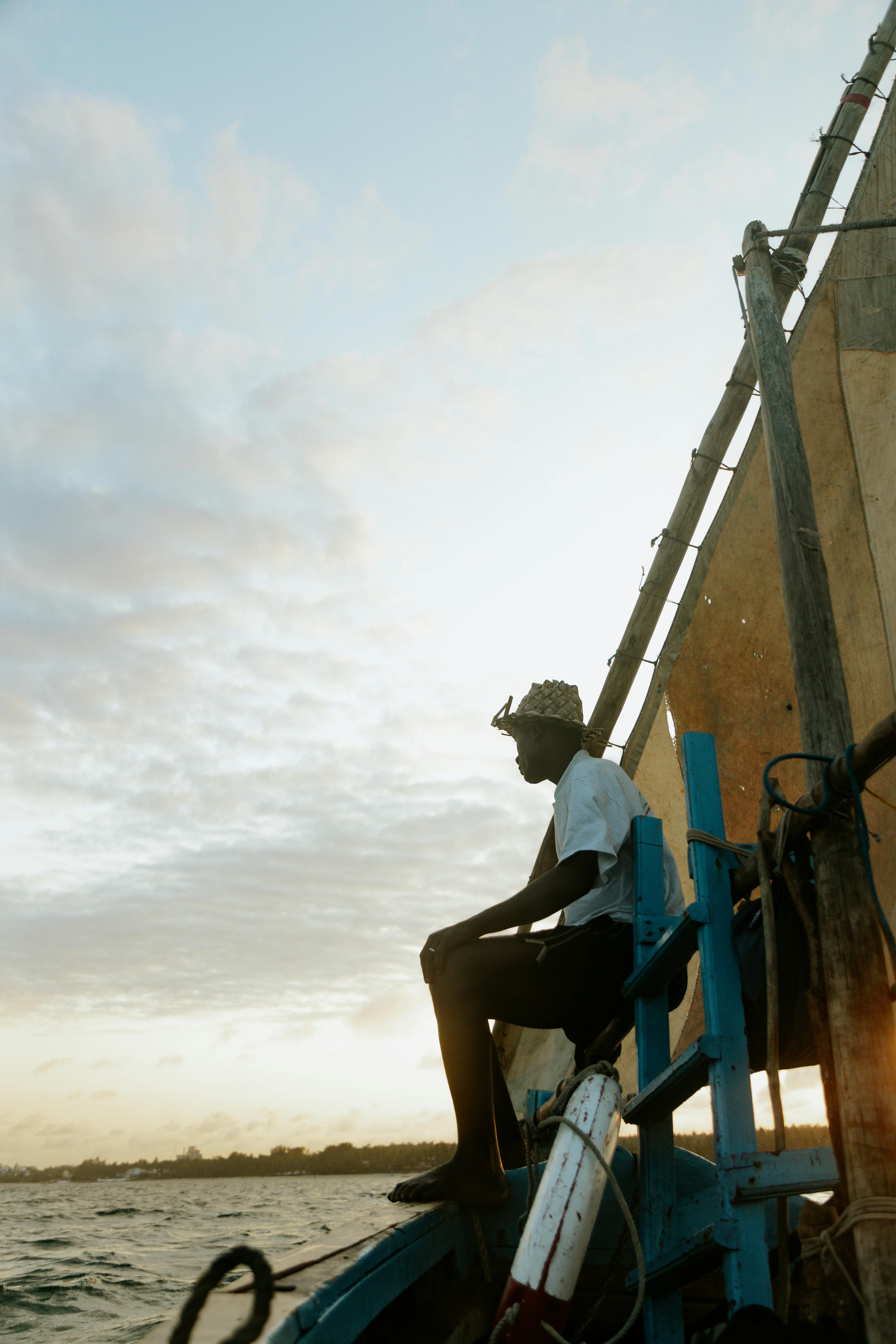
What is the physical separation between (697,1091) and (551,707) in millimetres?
1419

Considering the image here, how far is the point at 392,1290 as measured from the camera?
2018mm

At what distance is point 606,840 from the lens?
8.29 feet

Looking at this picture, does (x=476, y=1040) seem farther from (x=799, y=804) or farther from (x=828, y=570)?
(x=828, y=570)

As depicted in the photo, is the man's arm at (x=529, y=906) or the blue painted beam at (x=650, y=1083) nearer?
the blue painted beam at (x=650, y=1083)

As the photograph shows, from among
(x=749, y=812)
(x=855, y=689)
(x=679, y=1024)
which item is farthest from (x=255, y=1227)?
(x=855, y=689)

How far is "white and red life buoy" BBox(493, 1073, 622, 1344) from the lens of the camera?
1.56 meters

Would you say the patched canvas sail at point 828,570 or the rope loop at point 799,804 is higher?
the patched canvas sail at point 828,570

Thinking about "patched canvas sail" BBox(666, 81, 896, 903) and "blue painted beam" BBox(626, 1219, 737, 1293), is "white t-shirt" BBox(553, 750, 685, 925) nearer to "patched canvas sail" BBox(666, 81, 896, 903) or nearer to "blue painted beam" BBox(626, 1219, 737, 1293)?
"blue painted beam" BBox(626, 1219, 737, 1293)

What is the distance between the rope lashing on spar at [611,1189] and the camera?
60.9 inches

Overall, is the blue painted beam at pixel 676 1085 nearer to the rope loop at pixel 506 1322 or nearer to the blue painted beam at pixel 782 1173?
the blue painted beam at pixel 782 1173

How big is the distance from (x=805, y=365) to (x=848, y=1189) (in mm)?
7118

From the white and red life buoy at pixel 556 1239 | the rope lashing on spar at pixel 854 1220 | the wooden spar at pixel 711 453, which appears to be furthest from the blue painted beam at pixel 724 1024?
the wooden spar at pixel 711 453

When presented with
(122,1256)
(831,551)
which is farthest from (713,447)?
(122,1256)

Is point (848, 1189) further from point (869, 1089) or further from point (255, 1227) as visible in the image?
point (255, 1227)
